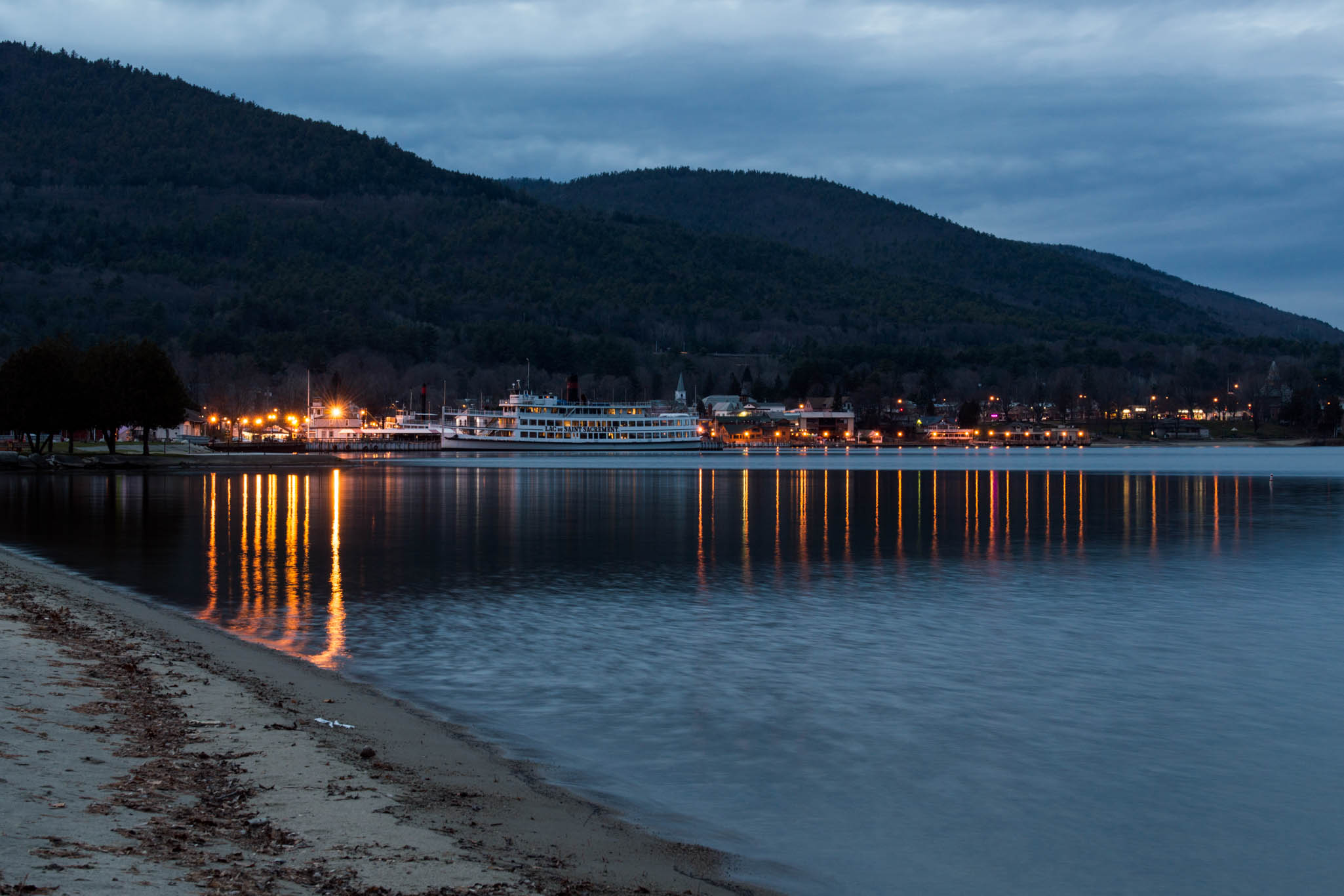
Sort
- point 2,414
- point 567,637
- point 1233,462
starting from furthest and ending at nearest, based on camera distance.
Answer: point 1233,462
point 2,414
point 567,637

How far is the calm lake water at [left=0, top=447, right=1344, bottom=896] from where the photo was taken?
1026 centimetres

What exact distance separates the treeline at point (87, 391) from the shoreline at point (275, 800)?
250ft

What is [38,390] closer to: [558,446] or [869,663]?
[869,663]

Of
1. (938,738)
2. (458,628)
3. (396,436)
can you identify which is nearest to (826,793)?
(938,738)

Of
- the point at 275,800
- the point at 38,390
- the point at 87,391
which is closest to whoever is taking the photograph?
the point at 275,800

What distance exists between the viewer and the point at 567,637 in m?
19.9

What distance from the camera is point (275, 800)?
9.55m

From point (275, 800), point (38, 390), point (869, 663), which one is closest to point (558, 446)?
→ point (38, 390)

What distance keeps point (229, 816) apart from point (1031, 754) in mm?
8162

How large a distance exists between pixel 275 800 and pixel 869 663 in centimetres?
1032

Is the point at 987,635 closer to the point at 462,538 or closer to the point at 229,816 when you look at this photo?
the point at 229,816

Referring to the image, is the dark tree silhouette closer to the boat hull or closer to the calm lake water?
the calm lake water

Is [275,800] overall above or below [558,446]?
below

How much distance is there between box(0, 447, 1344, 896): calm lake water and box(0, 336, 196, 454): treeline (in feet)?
136
